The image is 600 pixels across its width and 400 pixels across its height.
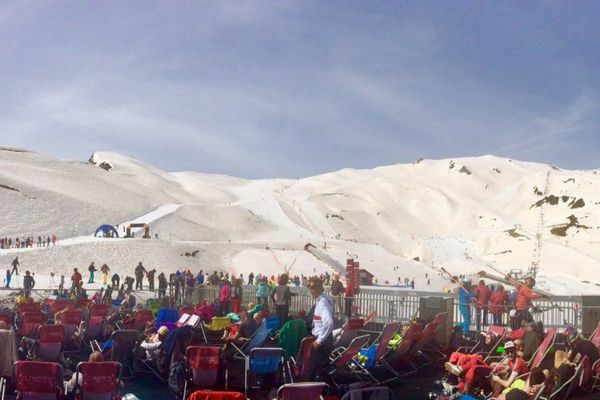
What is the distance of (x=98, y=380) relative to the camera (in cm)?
679

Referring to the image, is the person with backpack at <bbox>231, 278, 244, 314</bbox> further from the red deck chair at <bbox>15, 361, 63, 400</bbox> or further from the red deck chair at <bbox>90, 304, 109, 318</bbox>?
the red deck chair at <bbox>15, 361, 63, 400</bbox>

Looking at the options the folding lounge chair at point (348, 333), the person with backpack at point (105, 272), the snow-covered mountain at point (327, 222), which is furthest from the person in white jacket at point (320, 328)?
the snow-covered mountain at point (327, 222)

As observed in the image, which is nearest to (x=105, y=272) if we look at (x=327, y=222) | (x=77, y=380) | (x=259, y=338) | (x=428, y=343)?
(x=428, y=343)

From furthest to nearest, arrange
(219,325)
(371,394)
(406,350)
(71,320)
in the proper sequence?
1. (219,325)
2. (71,320)
3. (406,350)
4. (371,394)

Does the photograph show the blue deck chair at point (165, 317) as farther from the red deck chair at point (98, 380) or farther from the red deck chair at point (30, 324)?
the red deck chair at point (98, 380)

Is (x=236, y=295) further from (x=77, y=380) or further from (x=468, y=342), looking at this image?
(x=77, y=380)

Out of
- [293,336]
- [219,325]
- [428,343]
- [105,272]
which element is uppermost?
[105,272]

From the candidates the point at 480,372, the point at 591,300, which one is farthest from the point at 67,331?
the point at 591,300

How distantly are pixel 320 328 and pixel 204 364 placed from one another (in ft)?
5.12

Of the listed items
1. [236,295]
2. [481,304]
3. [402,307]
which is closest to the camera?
[481,304]

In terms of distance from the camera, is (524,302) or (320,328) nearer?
(320,328)

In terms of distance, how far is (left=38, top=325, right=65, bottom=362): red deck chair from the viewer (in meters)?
9.79

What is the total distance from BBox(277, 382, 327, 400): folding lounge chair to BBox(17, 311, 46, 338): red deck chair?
7552 millimetres

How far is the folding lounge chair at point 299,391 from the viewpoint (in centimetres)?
525
